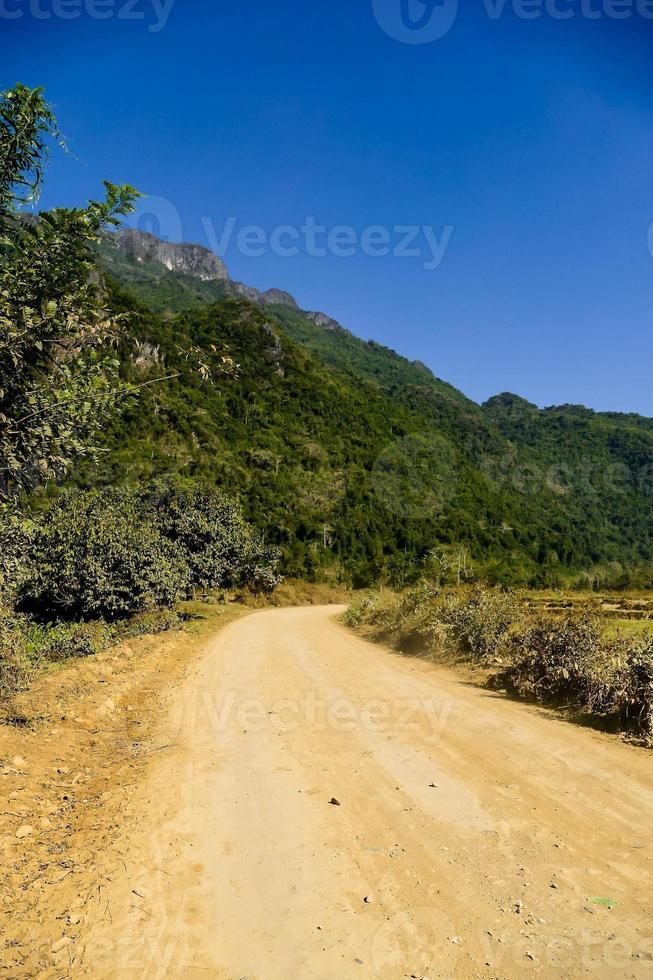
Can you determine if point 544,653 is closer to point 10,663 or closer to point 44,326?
point 44,326

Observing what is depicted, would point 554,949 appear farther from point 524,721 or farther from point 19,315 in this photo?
point 19,315

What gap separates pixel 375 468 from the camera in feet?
327

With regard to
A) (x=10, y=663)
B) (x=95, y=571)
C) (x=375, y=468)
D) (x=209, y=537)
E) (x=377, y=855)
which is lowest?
(x=10, y=663)

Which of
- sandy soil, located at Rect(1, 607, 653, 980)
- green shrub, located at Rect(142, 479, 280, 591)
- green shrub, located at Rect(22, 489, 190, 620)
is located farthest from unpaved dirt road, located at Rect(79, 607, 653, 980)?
green shrub, located at Rect(142, 479, 280, 591)

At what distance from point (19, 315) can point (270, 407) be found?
10133cm

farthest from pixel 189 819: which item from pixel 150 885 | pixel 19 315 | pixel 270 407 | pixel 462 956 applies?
pixel 270 407

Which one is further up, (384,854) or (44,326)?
(44,326)

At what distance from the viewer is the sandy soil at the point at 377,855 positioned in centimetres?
287

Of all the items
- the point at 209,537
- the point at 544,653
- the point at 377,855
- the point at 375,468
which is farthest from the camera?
the point at 375,468

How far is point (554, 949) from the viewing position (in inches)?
112

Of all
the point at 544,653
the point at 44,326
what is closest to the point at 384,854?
the point at 44,326

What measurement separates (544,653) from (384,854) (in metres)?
5.56

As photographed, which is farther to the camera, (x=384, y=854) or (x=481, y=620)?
(x=481, y=620)

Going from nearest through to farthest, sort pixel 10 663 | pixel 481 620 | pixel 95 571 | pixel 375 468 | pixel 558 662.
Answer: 1. pixel 558 662
2. pixel 10 663
3. pixel 481 620
4. pixel 95 571
5. pixel 375 468
